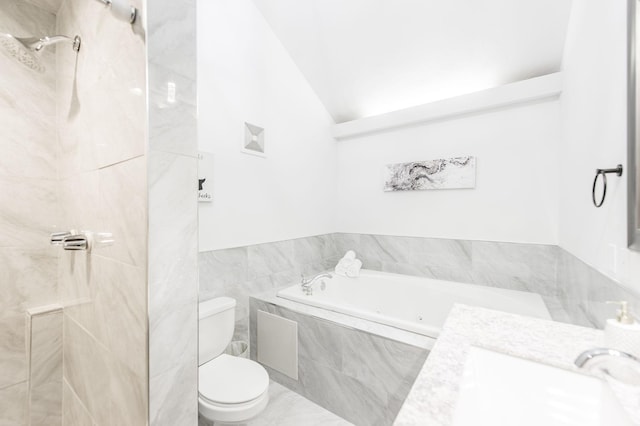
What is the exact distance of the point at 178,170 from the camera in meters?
0.92

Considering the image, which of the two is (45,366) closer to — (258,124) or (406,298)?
(258,124)

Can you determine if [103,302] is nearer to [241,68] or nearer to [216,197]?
[216,197]

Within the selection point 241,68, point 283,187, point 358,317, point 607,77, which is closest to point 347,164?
point 283,187

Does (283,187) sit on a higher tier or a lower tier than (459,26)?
lower

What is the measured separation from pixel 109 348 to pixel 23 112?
1.32m

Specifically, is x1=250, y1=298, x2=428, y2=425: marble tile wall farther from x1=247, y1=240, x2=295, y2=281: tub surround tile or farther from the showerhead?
the showerhead

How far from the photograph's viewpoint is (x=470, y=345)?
810mm

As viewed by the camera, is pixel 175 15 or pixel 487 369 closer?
pixel 487 369

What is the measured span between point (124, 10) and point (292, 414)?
218 cm

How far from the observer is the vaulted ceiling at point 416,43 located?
80.7 inches

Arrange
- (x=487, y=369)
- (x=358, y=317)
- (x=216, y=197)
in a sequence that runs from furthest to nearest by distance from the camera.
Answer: (x=216, y=197) → (x=358, y=317) → (x=487, y=369)

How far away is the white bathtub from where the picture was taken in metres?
1.96

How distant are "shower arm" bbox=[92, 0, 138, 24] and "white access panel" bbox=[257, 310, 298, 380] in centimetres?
182

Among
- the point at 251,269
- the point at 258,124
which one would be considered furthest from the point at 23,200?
the point at 258,124
